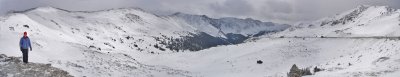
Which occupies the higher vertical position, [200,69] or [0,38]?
[0,38]

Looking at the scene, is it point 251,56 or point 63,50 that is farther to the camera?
point 251,56

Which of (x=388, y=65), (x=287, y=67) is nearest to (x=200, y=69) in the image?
(x=287, y=67)

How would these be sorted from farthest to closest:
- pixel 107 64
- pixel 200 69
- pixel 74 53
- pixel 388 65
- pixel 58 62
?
pixel 200 69
pixel 74 53
pixel 107 64
pixel 58 62
pixel 388 65

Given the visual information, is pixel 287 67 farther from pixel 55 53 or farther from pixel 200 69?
pixel 55 53

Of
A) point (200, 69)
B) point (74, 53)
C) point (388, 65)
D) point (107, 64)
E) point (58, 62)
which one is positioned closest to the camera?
point (388, 65)

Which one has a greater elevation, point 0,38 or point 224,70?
point 0,38

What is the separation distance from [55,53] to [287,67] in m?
28.4

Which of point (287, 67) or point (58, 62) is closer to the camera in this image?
point (58, 62)

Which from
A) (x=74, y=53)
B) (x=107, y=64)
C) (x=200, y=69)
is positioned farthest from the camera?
(x=200, y=69)

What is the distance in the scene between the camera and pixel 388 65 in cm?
3806

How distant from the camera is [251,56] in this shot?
74.4 meters

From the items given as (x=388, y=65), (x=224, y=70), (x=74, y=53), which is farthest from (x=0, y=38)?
(x=388, y=65)

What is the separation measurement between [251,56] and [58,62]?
32.7 m

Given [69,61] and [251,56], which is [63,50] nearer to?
[69,61]
